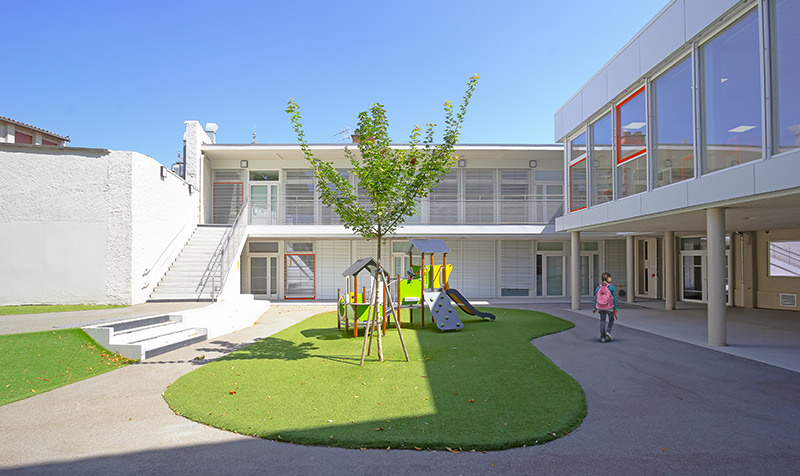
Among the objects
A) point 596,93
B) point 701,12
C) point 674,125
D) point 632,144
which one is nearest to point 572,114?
point 596,93

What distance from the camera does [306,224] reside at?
719 inches

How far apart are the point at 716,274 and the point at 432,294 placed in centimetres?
641

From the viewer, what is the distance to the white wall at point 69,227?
1262 cm

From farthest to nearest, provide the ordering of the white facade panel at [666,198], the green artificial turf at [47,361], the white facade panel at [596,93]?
1. the white facade panel at [596,93]
2. the white facade panel at [666,198]
3. the green artificial turf at [47,361]

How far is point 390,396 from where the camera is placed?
5664mm

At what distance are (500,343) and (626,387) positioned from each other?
11.2ft

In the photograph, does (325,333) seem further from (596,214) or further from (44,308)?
(596,214)

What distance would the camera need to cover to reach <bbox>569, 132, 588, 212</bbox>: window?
14609 mm

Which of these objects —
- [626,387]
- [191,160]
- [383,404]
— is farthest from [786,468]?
[191,160]

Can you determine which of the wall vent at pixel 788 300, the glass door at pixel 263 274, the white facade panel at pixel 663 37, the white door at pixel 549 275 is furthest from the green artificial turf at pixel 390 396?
the white door at pixel 549 275

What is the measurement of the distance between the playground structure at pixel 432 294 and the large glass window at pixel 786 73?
716 centimetres

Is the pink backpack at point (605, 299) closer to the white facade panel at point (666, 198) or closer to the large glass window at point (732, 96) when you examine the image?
the white facade panel at point (666, 198)

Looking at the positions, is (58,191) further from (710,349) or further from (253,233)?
(710,349)

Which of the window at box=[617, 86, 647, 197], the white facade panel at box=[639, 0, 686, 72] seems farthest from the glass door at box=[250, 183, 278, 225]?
the white facade panel at box=[639, 0, 686, 72]
